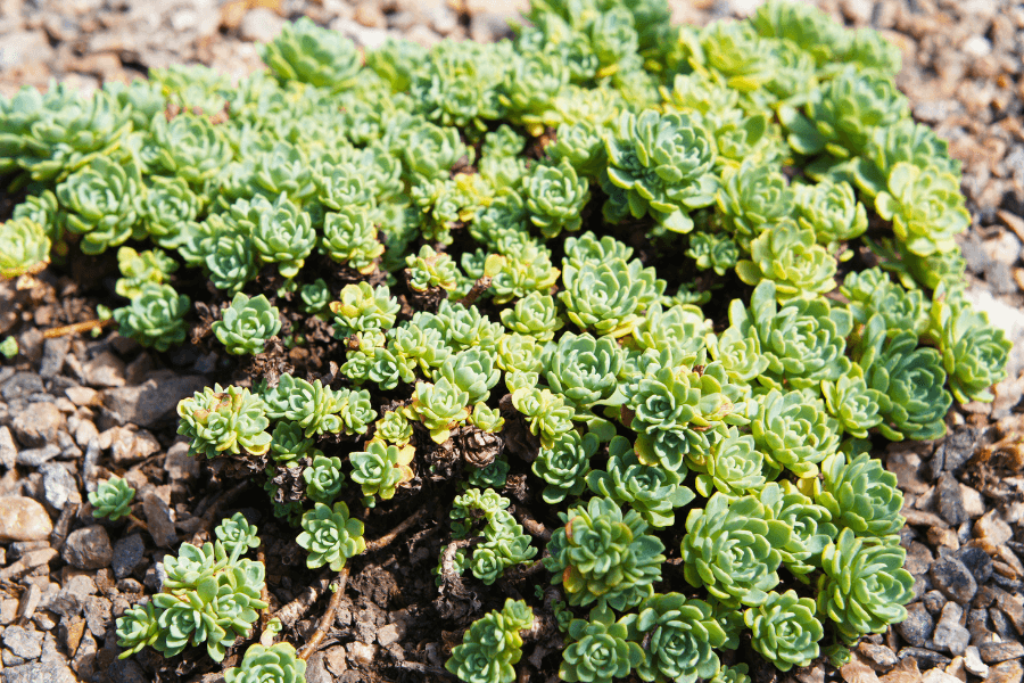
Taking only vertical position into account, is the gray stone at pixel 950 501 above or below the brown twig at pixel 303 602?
above

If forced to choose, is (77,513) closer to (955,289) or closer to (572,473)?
(572,473)

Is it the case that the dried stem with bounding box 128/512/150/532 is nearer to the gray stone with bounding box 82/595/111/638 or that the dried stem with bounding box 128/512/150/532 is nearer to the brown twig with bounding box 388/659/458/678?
the gray stone with bounding box 82/595/111/638

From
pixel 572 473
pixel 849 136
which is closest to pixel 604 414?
pixel 572 473

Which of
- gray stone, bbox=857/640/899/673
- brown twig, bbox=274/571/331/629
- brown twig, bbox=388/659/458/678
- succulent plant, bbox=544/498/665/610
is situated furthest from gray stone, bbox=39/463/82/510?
gray stone, bbox=857/640/899/673

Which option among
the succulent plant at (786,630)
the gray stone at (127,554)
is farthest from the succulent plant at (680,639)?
the gray stone at (127,554)

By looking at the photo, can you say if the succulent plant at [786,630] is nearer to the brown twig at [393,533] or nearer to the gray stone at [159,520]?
the brown twig at [393,533]

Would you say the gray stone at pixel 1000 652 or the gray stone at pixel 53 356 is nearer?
the gray stone at pixel 1000 652

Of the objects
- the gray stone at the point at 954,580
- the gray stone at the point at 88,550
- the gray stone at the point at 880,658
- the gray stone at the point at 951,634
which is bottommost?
the gray stone at the point at 88,550
